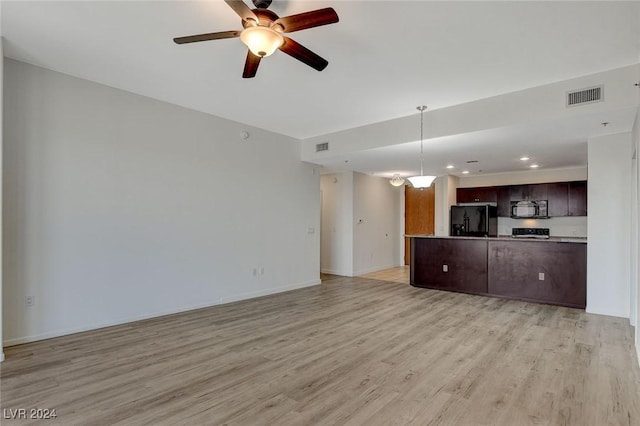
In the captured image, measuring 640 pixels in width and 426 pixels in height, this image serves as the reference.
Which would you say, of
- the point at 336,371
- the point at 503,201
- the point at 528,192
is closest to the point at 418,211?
the point at 503,201

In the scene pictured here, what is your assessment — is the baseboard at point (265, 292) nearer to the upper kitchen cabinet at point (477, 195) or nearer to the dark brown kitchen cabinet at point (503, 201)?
the upper kitchen cabinet at point (477, 195)

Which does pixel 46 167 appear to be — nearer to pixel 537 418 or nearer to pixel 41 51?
pixel 41 51

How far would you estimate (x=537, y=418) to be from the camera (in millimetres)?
2148

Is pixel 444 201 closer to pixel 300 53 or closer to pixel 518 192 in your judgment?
pixel 518 192

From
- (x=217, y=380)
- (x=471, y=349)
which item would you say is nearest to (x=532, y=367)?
(x=471, y=349)

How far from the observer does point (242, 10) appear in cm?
218

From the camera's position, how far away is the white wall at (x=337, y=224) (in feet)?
25.4

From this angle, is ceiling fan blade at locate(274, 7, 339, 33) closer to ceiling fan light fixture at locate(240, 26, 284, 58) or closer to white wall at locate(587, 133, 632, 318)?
ceiling fan light fixture at locate(240, 26, 284, 58)

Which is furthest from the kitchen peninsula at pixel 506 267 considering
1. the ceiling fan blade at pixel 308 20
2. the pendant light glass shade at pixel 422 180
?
the ceiling fan blade at pixel 308 20

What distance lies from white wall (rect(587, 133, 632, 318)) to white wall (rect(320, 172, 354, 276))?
436 cm

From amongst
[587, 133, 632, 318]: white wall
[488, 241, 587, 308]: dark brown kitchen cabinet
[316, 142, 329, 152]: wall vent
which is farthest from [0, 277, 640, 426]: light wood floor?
[316, 142, 329, 152]: wall vent

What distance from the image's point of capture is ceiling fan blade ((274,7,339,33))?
7.03 feet

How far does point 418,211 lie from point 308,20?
7842 mm

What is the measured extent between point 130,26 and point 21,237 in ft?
8.03
